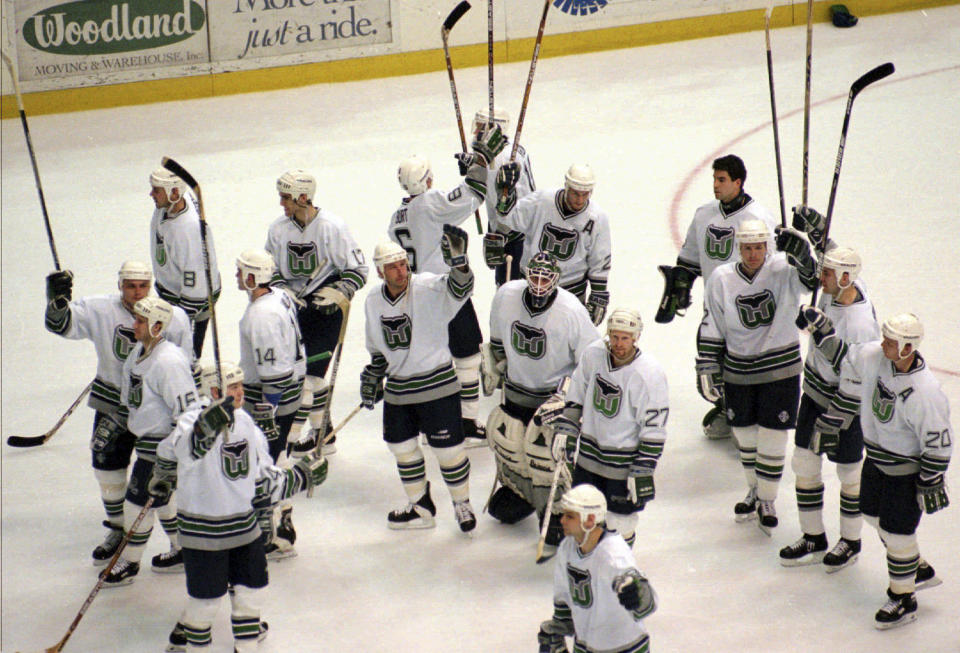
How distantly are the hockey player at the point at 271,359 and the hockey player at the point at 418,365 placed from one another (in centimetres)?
35

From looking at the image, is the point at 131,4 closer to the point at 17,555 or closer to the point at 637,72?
the point at 637,72

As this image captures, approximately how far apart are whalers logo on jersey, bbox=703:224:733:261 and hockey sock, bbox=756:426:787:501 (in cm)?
91

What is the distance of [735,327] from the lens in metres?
5.84

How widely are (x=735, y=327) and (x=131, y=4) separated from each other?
7654 millimetres

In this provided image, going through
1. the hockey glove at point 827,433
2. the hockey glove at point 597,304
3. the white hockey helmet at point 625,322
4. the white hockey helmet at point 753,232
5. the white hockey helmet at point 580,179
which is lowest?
the hockey glove at point 827,433

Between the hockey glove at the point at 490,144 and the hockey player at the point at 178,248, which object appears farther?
the hockey player at the point at 178,248

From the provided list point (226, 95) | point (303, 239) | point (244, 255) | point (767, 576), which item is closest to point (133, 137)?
point (226, 95)

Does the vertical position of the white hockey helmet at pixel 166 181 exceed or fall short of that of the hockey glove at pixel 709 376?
it exceeds it

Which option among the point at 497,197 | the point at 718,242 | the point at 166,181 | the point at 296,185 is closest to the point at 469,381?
the point at 497,197

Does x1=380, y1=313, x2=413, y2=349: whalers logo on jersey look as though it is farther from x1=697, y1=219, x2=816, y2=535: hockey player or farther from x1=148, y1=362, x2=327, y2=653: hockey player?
x1=697, y1=219, x2=816, y2=535: hockey player

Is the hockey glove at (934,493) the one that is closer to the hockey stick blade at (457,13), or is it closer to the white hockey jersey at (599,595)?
the white hockey jersey at (599,595)

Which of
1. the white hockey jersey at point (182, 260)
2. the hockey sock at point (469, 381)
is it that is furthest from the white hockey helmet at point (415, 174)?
the white hockey jersey at point (182, 260)

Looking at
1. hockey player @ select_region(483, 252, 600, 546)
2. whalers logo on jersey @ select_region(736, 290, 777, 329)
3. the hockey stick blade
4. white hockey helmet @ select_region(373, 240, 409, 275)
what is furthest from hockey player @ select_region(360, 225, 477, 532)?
the hockey stick blade

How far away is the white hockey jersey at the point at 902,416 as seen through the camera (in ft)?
16.1
